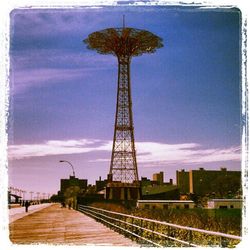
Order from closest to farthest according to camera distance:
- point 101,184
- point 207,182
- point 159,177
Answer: point 207,182
point 159,177
point 101,184

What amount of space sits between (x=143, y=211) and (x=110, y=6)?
5884 mm

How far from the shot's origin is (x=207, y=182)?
1095 centimetres

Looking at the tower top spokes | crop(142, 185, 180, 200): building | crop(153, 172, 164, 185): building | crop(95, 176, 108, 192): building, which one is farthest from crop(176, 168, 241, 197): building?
the tower top spokes

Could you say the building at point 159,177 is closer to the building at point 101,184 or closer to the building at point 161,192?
the building at point 161,192

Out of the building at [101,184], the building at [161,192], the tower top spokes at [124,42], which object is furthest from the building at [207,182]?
the tower top spokes at [124,42]

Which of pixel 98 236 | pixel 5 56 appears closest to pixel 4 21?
pixel 5 56

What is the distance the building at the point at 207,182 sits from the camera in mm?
9548

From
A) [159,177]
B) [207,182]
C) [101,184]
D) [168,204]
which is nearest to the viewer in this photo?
[207,182]

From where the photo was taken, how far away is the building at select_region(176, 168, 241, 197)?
376 inches

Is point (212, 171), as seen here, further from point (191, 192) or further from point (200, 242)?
point (200, 242)

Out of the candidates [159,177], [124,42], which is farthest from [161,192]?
[124,42]

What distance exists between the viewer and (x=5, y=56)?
9.16 m

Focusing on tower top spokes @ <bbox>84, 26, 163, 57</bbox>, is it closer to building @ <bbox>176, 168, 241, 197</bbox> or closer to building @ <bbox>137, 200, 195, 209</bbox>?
building @ <bbox>176, 168, 241, 197</bbox>

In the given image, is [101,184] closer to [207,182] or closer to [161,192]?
[161,192]
